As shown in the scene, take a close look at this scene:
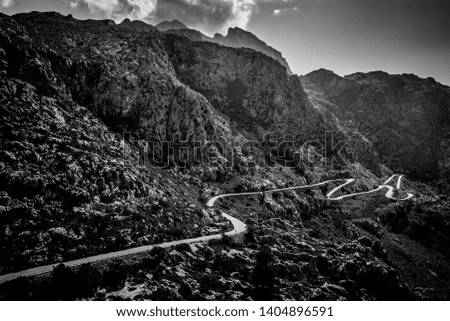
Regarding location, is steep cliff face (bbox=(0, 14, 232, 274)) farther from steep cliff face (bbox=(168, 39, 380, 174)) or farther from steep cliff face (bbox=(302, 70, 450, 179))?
steep cliff face (bbox=(302, 70, 450, 179))

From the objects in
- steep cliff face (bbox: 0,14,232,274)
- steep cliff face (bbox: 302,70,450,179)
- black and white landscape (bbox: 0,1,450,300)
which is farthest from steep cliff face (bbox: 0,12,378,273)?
steep cliff face (bbox: 302,70,450,179)

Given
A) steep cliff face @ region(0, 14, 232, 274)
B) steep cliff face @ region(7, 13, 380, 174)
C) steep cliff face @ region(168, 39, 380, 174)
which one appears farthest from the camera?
steep cliff face @ region(168, 39, 380, 174)

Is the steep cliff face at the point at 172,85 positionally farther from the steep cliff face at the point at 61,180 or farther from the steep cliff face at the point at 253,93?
the steep cliff face at the point at 61,180

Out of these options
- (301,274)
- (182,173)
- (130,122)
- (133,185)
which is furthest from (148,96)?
(301,274)

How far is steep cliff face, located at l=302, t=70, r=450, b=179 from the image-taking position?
518 ft

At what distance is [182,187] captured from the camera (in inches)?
2436

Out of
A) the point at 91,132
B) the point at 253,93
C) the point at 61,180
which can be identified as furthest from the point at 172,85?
the point at 253,93

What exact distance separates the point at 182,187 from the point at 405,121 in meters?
175

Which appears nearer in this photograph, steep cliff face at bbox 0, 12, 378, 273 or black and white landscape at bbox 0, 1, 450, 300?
black and white landscape at bbox 0, 1, 450, 300

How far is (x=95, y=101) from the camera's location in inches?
2574

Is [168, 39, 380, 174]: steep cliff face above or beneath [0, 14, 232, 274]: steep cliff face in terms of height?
above

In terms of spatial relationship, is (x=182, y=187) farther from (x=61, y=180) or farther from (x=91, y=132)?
(x=61, y=180)

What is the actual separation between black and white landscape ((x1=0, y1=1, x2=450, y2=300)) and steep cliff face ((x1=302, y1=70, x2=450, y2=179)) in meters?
22.1

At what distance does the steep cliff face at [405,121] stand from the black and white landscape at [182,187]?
2208cm
